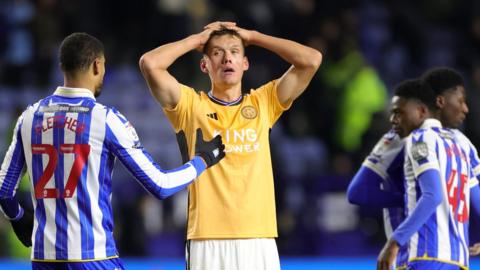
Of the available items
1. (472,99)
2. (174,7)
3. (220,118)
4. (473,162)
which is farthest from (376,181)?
(174,7)

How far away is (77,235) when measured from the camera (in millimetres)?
5492

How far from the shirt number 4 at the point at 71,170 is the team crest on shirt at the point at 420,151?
6.37 feet

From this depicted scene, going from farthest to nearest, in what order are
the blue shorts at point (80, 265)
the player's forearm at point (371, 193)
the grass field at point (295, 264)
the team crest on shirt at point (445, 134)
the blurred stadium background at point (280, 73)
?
the blurred stadium background at point (280, 73), the grass field at point (295, 264), the player's forearm at point (371, 193), the team crest on shirt at point (445, 134), the blue shorts at point (80, 265)

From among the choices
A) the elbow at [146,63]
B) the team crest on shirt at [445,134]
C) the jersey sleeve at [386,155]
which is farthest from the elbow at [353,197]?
the elbow at [146,63]

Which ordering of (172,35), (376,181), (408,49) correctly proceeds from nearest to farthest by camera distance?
(376,181), (172,35), (408,49)

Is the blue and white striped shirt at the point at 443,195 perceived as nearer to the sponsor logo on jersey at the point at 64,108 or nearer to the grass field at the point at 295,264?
the sponsor logo on jersey at the point at 64,108

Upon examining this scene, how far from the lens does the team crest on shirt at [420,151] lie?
20.3 feet

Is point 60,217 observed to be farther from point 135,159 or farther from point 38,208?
point 135,159

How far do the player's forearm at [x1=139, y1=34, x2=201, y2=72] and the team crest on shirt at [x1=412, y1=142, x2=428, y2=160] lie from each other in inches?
56.9

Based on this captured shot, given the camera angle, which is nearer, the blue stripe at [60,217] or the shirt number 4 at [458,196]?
the blue stripe at [60,217]

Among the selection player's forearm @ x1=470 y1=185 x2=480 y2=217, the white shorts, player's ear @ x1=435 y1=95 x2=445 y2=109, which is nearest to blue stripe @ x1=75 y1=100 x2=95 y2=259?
the white shorts

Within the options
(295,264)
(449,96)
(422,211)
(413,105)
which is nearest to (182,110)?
(413,105)

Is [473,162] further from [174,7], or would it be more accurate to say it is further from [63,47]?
[174,7]

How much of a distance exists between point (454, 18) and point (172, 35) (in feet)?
15.1
